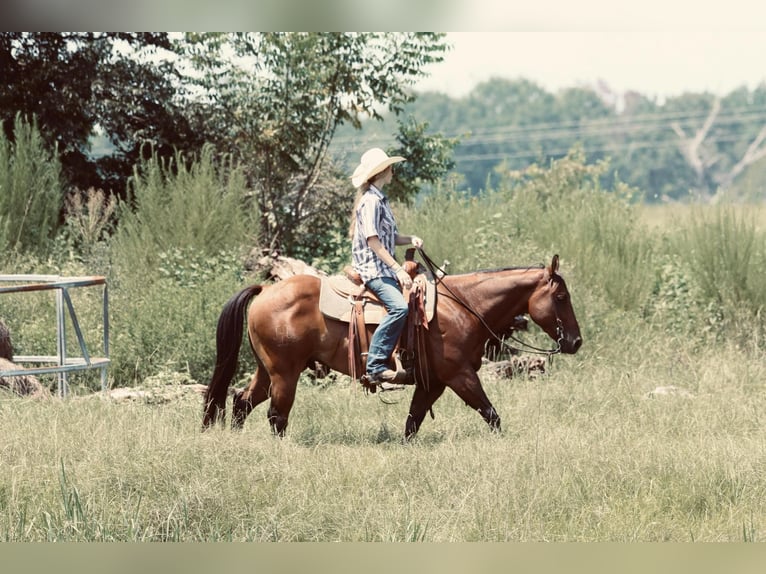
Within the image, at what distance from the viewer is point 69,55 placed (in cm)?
1461

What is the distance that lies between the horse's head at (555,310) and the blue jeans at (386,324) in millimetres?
1044

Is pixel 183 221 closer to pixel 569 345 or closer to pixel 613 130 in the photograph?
pixel 569 345

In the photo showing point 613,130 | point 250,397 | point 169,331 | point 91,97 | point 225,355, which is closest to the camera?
point 225,355

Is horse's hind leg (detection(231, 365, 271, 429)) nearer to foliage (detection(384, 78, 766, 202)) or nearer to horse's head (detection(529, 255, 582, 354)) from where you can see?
horse's head (detection(529, 255, 582, 354))

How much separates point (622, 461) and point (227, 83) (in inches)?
362

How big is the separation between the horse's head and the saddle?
80 cm

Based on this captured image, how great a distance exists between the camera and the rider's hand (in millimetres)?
7857

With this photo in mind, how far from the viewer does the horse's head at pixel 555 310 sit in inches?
328

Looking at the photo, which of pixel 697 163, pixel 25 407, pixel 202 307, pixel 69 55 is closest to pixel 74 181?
pixel 69 55

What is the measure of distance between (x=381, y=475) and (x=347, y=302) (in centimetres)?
155

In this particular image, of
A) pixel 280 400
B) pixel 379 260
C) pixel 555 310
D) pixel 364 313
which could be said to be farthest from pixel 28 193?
pixel 555 310

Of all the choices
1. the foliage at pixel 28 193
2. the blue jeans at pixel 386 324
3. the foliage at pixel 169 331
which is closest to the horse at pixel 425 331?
the blue jeans at pixel 386 324

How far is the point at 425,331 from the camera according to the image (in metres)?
8.23

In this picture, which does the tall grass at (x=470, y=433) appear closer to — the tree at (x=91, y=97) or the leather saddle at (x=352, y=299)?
the leather saddle at (x=352, y=299)
